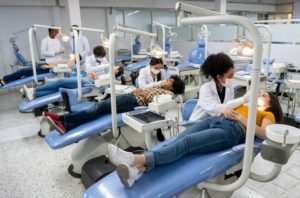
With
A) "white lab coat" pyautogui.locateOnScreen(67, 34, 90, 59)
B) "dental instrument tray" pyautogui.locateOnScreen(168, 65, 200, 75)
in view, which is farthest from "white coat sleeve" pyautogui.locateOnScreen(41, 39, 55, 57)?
"dental instrument tray" pyautogui.locateOnScreen(168, 65, 200, 75)

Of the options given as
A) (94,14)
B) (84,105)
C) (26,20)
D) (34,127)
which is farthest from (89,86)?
(94,14)

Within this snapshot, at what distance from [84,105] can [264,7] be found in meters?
12.4

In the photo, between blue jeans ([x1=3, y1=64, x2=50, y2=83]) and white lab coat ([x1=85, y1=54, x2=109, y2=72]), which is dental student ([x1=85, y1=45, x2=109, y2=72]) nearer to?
white lab coat ([x1=85, y1=54, x2=109, y2=72])

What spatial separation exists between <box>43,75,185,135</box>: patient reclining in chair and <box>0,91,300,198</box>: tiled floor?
48 centimetres

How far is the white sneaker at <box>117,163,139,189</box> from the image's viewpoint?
1.33 m

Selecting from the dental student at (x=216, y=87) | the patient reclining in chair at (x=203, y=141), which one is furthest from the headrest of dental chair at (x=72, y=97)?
the patient reclining in chair at (x=203, y=141)

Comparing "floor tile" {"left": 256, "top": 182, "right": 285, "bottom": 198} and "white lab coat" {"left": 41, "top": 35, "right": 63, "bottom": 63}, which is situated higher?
"white lab coat" {"left": 41, "top": 35, "right": 63, "bottom": 63}

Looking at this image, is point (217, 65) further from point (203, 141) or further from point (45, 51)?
point (45, 51)

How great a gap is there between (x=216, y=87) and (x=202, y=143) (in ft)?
2.21

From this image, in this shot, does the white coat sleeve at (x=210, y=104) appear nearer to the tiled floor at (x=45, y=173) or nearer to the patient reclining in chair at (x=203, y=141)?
the patient reclining in chair at (x=203, y=141)

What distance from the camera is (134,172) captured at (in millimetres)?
1390

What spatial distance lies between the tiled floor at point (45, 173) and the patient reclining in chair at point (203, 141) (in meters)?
0.60

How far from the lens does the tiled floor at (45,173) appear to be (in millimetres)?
2016

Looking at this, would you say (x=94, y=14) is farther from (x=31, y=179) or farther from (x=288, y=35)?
(x=31, y=179)
